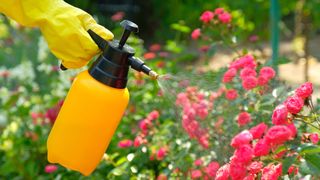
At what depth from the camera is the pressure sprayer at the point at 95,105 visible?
1659mm

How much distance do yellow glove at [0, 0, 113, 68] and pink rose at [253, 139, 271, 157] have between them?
1.51 feet

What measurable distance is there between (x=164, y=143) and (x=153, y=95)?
57 cm

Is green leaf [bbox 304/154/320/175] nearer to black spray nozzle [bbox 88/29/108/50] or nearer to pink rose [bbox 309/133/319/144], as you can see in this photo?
pink rose [bbox 309/133/319/144]

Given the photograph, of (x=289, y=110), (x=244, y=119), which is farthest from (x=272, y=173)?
(x=244, y=119)

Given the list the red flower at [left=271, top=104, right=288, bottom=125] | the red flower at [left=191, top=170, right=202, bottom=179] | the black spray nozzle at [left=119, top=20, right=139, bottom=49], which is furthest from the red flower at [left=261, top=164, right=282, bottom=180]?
the red flower at [left=191, top=170, right=202, bottom=179]

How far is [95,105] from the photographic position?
1.66 metres

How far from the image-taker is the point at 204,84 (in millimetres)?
1993

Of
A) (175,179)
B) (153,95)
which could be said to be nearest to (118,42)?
(175,179)

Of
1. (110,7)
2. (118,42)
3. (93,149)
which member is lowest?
(110,7)

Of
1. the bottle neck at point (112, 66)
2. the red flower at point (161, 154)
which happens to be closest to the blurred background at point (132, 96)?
the red flower at point (161, 154)

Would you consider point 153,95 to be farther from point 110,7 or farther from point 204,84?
point 110,7

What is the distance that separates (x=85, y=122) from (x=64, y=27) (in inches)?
9.5

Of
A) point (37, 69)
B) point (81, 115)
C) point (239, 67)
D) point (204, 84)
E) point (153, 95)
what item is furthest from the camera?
point (37, 69)

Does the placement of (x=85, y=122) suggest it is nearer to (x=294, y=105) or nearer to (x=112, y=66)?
(x=112, y=66)
